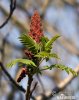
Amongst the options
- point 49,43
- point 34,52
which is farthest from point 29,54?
point 49,43

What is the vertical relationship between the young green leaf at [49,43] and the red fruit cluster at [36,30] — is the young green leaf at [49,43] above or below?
below

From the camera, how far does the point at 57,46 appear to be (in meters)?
8.55

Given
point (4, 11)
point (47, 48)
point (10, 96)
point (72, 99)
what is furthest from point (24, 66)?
point (4, 11)

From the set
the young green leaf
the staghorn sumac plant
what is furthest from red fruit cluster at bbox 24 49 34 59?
the young green leaf

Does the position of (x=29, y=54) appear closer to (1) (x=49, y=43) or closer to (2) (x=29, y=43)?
(2) (x=29, y=43)

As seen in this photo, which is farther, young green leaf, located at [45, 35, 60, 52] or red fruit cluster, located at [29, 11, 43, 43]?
young green leaf, located at [45, 35, 60, 52]

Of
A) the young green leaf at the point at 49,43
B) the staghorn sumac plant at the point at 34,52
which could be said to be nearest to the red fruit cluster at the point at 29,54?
the staghorn sumac plant at the point at 34,52

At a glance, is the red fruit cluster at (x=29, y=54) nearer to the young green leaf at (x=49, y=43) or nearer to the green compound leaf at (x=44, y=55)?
the green compound leaf at (x=44, y=55)

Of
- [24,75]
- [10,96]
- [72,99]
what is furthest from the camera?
[10,96]

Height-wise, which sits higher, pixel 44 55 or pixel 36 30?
pixel 36 30

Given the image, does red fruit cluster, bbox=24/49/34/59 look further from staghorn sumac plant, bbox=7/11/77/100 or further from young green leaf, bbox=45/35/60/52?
young green leaf, bbox=45/35/60/52

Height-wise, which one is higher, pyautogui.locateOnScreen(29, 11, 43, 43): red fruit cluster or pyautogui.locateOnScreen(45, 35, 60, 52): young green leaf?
pyautogui.locateOnScreen(29, 11, 43, 43): red fruit cluster

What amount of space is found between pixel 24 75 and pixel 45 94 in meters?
2.37

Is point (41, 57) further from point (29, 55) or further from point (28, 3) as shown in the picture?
point (28, 3)
